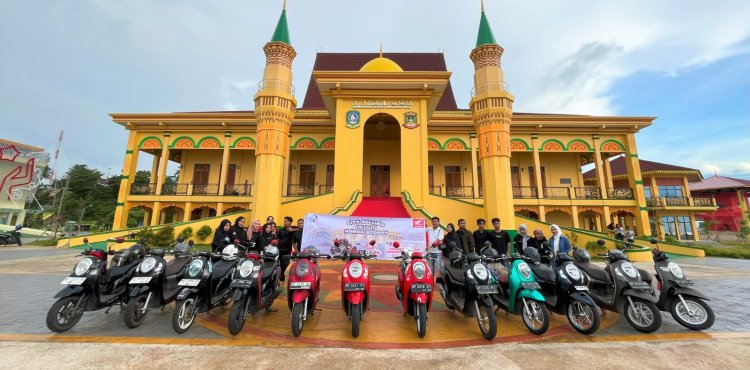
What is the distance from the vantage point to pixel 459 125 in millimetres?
17812

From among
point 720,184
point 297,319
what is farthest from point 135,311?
point 720,184

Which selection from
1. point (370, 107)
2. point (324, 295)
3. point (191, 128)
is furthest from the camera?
point (191, 128)

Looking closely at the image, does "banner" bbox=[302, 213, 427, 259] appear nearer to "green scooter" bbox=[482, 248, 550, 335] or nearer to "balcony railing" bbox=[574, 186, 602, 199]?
"green scooter" bbox=[482, 248, 550, 335]

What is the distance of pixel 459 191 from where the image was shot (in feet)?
60.7

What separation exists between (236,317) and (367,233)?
17.2 ft

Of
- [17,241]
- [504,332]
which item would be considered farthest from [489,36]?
[17,241]

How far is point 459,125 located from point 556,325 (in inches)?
605

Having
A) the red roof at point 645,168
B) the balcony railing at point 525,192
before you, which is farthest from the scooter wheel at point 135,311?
the red roof at point 645,168

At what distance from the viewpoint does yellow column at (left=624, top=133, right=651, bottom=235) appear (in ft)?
54.6

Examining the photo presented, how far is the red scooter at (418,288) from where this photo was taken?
10.9ft

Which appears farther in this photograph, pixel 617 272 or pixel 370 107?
pixel 370 107

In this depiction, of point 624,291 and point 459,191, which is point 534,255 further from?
point 459,191

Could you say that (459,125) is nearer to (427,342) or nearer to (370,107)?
(370,107)

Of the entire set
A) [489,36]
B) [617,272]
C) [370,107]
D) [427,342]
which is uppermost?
[489,36]
